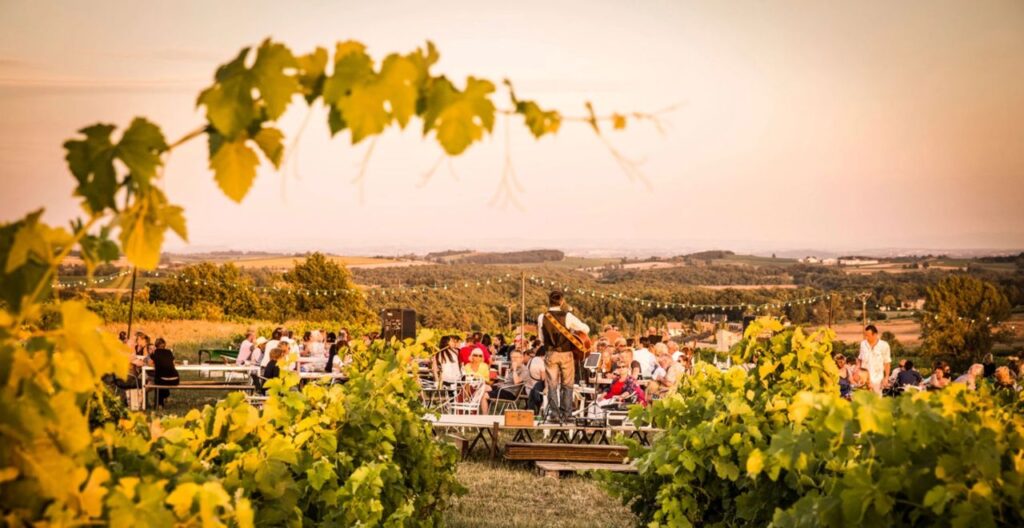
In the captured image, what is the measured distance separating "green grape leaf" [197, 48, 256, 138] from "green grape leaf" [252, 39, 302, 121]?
0.02m

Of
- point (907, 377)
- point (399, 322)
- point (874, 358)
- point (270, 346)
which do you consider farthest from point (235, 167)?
point (399, 322)

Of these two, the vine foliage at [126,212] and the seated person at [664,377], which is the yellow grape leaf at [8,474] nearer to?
the vine foliage at [126,212]

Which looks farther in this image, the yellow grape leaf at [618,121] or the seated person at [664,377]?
the seated person at [664,377]

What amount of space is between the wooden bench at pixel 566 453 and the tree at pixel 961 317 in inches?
702

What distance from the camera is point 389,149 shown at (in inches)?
89.7

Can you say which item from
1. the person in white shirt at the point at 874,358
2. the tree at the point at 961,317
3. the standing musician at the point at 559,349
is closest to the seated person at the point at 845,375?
the person in white shirt at the point at 874,358

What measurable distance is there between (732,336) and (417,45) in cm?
2394

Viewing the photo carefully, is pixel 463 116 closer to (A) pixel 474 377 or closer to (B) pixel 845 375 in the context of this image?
(B) pixel 845 375

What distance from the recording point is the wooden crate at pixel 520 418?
1223 cm

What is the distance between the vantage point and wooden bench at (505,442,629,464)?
11000mm

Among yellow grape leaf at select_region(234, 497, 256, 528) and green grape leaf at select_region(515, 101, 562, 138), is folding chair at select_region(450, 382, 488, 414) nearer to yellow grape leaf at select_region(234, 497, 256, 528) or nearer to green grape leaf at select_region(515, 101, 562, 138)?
yellow grape leaf at select_region(234, 497, 256, 528)

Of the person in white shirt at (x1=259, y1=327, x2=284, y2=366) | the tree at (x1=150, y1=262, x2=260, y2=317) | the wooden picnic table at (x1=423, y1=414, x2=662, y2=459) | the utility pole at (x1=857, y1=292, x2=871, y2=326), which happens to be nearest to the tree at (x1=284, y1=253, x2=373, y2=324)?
the tree at (x1=150, y1=262, x2=260, y2=317)

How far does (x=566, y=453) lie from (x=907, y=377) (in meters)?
5.20

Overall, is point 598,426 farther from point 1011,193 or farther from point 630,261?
point 630,261
